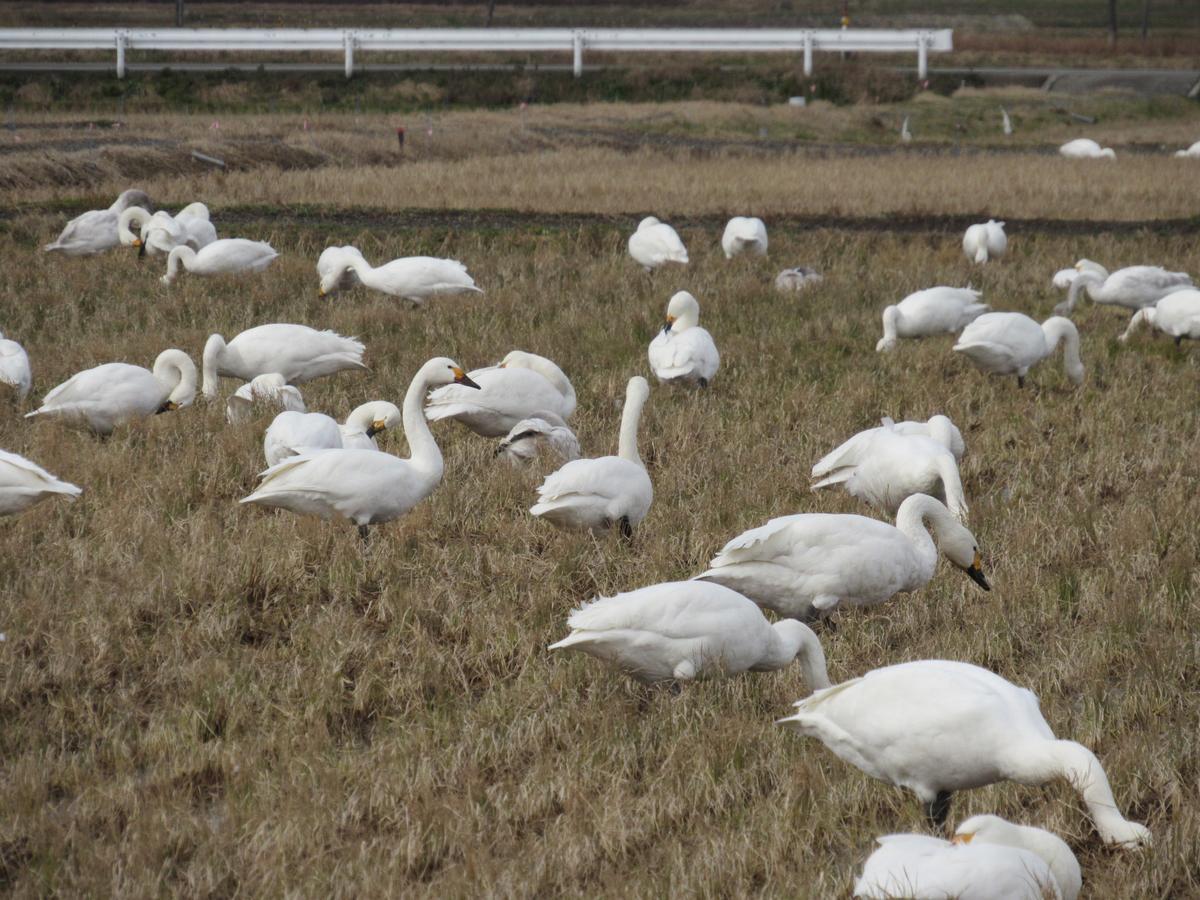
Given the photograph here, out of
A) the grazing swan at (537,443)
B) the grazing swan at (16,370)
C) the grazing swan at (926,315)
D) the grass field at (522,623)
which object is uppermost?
the grazing swan at (926,315)

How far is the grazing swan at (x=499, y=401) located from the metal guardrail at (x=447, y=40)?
92.5ft

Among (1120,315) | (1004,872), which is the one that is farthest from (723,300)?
(1004,872)

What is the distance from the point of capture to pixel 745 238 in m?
13.9

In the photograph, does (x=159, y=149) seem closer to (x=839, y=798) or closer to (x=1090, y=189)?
(x=1090, y=189)

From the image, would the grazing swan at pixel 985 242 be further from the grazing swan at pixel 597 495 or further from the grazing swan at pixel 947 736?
the grazing swan at pixel 947 736

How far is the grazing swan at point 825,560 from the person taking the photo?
5160mm

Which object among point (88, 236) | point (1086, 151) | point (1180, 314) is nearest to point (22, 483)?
point (1180, 314)

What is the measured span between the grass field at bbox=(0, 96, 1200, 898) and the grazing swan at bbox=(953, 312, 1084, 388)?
0.19 m

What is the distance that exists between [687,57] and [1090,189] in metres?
24.0

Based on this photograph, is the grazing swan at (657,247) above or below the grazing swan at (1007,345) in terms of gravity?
above

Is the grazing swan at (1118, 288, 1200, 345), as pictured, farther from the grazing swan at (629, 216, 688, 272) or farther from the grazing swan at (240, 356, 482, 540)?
the grazing swan at (240, 356, 482, 540)

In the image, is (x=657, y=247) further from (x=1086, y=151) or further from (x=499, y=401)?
(x=1086, y=151)

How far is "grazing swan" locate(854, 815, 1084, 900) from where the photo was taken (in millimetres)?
3154

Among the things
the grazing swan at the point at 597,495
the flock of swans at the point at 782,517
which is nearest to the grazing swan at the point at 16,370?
the flock of swans at the point at 782,517
